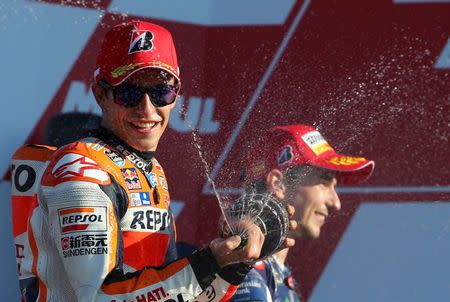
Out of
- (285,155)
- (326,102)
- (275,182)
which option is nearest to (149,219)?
(275,182)

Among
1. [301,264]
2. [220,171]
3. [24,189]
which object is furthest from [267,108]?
[24,189]

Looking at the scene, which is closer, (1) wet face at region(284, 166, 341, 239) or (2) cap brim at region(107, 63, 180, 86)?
(2) cap brim at region(107, 63, 180, 86)

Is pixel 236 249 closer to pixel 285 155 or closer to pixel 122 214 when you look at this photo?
pixel 122 214

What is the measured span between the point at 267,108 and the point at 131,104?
1.85m

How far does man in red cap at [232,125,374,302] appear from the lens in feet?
11.6

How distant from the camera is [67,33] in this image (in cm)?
412

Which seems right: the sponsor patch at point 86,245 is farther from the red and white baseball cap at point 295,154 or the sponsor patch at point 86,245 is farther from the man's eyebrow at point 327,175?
the man's eyebrow at point 327,175

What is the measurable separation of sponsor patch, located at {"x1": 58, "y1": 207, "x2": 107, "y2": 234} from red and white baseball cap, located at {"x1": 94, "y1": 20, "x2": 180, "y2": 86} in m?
0.36

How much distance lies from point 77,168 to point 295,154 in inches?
54.5

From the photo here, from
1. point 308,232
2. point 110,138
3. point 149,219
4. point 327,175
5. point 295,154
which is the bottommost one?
point 308,232

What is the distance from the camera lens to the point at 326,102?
167 inches

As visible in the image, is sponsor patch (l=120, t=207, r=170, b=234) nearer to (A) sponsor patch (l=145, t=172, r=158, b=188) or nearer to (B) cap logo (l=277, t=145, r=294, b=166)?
(A) sponsor patch (l=145, t=172, r=158, b=188)

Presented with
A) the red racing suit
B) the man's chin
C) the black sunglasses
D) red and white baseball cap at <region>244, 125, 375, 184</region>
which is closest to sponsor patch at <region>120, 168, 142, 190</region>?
the red racing suit

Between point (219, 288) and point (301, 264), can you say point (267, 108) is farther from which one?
point (219, 288)
